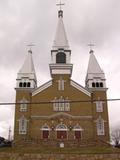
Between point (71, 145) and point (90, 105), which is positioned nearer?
point (71, 145)

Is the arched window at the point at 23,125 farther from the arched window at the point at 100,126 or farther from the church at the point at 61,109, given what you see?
the arched window at the point at 100,126

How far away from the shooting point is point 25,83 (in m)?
54.4

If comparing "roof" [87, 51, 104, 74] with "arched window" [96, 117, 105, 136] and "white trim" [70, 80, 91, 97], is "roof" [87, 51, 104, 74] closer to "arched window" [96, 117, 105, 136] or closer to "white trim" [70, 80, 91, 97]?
"white trim" [70, 80, 91, 97]

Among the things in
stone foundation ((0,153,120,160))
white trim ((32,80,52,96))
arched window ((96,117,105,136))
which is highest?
white trim ((32,80,52,96))

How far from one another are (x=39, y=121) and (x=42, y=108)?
2.37m

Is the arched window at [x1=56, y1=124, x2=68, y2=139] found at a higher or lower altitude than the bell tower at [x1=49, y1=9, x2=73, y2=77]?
lower

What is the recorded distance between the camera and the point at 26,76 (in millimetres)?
54906

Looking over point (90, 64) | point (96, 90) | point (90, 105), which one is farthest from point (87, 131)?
point (90, 64)

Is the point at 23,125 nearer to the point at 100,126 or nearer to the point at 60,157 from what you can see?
the point at 100,126

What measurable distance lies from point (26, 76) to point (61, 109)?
9785 millimetres

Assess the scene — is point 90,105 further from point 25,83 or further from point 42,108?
point 25,83

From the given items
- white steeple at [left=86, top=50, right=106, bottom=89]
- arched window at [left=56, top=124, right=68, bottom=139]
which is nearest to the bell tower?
white steeple at [left=86, top=50, right=106, bottom=89]

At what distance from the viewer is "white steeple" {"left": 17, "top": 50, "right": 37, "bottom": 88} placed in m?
54.2

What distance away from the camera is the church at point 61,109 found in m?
49.9
